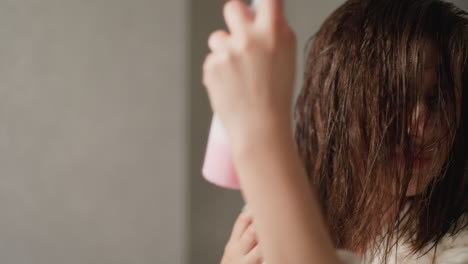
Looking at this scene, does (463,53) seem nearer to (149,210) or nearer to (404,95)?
(404,95)

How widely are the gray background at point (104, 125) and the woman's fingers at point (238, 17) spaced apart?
0.57m

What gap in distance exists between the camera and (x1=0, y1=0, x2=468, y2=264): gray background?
33.2 inches

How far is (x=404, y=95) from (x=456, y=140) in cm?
11

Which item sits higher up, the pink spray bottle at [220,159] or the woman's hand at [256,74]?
the woman's hand at [256,74]

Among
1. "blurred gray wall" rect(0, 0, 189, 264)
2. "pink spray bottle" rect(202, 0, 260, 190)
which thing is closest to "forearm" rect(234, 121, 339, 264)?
"pink spray bottle" rect(202, 0, 260, 190)

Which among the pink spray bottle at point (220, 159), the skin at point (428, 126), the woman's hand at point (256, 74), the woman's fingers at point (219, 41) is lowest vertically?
the skin at point (428, 126)

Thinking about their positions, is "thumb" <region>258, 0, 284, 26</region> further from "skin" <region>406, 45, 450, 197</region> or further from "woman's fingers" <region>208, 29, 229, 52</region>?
"skin" <region>406, 45, 450, 197</region>

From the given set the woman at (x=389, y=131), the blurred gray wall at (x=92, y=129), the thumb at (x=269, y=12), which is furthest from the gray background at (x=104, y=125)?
the thumb at (x=269, y=12)

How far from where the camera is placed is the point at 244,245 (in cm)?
66

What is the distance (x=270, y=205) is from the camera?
0.34 metres

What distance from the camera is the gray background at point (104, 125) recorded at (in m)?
0.84

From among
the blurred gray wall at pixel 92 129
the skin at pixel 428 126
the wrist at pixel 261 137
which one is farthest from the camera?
the blurred gray wall at pixel 92 129

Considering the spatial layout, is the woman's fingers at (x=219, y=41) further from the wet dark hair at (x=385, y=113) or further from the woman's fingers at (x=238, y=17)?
the wet dark hair at (x=385, y=113)

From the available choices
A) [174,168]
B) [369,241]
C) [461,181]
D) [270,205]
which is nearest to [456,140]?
[461,181]
